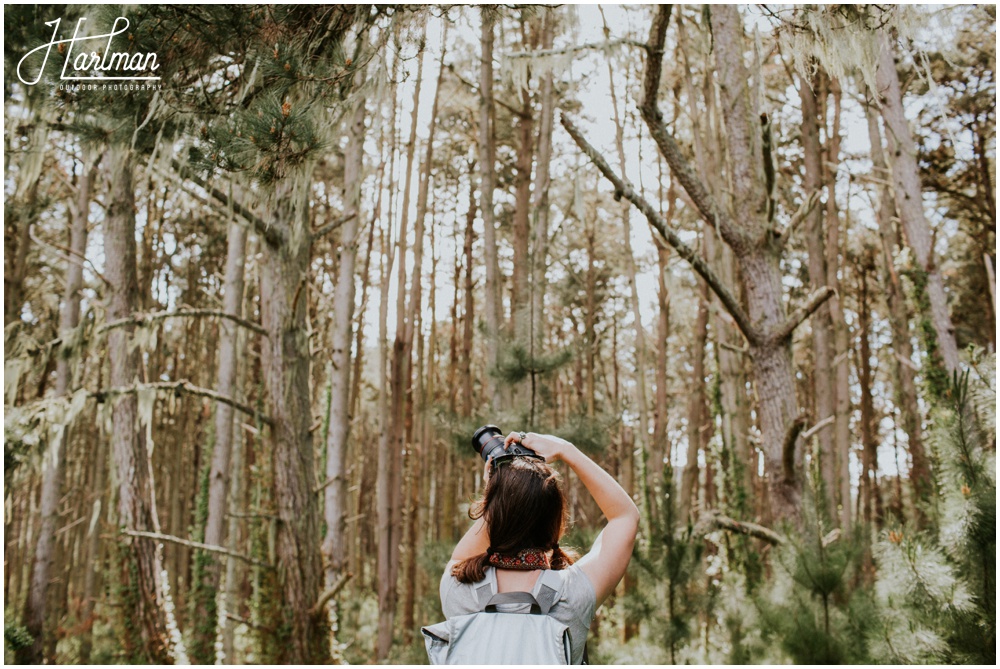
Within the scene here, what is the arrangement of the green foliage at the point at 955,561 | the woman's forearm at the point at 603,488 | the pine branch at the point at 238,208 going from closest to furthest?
the woman's forearm at the point at 603,488
the green foliage at the point at 955,561
the pine branch at the point at 238,208

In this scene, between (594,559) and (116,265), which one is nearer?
(594,559)

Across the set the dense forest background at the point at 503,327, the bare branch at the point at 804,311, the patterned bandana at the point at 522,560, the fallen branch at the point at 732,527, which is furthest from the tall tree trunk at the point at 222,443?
the patterned bandana at the point at 522,560

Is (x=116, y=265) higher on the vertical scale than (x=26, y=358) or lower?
higher

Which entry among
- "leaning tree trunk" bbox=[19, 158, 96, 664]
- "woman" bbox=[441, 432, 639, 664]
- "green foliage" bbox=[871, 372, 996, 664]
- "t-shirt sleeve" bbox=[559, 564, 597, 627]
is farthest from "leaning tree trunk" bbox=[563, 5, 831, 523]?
"leaning tree trunk" bbox=[19, 158, 96, 664]

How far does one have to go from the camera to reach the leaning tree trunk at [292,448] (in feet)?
13.1

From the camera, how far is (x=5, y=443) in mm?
3564

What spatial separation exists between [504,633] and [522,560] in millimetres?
160

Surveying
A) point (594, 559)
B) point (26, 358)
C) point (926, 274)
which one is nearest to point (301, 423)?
point (26, 358)

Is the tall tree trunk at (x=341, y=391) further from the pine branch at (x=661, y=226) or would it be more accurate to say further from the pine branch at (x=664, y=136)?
the pine branch at (x=664, y=136)

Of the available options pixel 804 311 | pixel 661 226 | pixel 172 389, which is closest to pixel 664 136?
pixel 661 226

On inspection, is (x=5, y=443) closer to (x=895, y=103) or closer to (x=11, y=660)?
(x=11, y=660)

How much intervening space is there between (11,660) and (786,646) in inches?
268

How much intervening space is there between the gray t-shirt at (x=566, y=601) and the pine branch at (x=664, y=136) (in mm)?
2775

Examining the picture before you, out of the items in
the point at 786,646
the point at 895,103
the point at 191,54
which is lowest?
the point at 786,646
